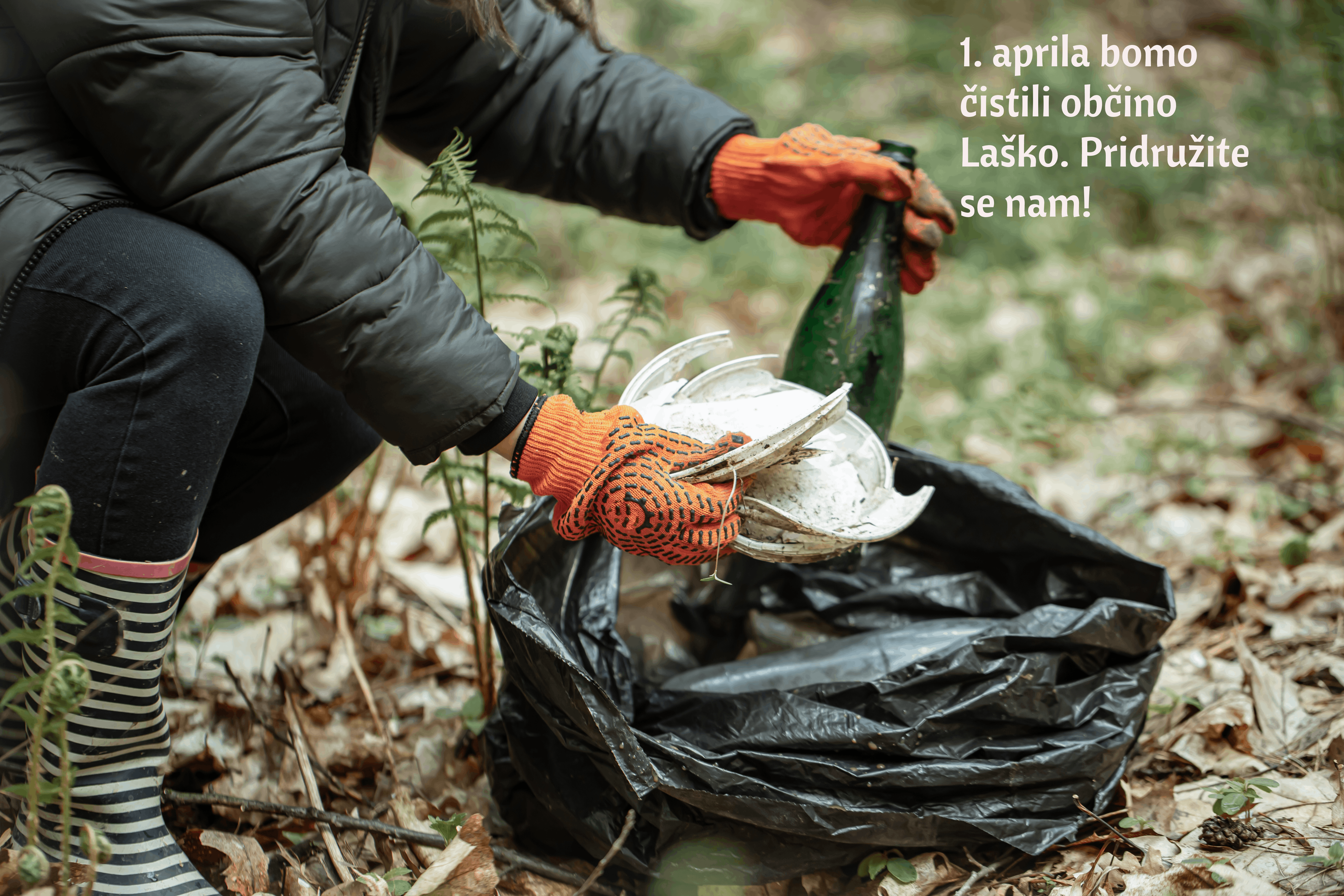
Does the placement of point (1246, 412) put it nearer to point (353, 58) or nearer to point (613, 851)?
point (613, 851)

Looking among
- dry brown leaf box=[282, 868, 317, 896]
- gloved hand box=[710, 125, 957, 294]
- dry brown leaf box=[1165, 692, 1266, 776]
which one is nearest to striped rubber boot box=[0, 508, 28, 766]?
dry brown leaf box=[282, 868, 317, 896]

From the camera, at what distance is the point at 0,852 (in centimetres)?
115

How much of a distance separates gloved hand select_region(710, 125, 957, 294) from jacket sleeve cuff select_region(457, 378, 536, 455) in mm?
612

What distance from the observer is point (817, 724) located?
1305 millimetres

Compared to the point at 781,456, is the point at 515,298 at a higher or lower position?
higher

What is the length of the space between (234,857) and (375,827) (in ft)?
0.64

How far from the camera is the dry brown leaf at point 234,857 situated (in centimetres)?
122

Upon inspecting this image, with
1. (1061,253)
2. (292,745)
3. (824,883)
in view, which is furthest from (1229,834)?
(1061,253)

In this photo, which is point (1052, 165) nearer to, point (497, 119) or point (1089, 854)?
point (497, 119)

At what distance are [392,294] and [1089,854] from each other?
132 cm

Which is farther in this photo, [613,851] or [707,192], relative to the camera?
[707,192]

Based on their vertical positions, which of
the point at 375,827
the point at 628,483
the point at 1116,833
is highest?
the point at 628,483

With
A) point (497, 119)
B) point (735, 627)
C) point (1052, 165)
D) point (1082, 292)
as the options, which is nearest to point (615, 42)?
point (1052, 165)

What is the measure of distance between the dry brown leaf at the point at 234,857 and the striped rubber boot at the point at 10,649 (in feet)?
0.88
